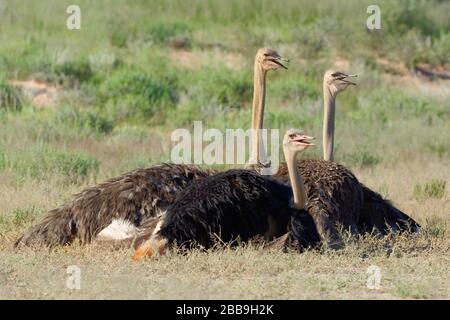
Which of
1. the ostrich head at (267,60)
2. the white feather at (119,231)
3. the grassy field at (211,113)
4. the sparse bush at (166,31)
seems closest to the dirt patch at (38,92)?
the grassy field at (211,113)

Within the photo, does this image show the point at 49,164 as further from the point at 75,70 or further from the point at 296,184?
the point at 75,70

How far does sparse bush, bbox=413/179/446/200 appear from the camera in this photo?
11630mm

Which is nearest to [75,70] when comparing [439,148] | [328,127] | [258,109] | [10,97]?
[10,97]

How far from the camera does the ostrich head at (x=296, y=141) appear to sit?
8758 mm

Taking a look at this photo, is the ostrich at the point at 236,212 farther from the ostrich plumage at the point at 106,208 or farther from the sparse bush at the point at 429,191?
the sparse bush at the point at 429,191

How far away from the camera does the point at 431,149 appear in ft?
48.9

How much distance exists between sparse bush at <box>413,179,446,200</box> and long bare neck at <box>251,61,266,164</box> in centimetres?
192

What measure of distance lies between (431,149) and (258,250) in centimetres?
705

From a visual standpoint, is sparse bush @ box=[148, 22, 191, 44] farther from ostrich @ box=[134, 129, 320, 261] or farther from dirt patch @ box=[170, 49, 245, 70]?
ostrich @ box=[134, 129, 320, 261]

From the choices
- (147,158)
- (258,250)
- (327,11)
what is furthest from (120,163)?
(327,11)

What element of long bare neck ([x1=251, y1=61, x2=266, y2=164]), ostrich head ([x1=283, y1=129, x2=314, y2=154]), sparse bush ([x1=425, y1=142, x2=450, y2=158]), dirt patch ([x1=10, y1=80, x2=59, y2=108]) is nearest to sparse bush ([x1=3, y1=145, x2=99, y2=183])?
long bare neck ([x1=251, y1=61, x2=266, y2=164])

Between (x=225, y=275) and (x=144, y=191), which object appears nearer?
(x=225, y=275)

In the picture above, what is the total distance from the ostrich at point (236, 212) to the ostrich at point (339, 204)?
238mm
